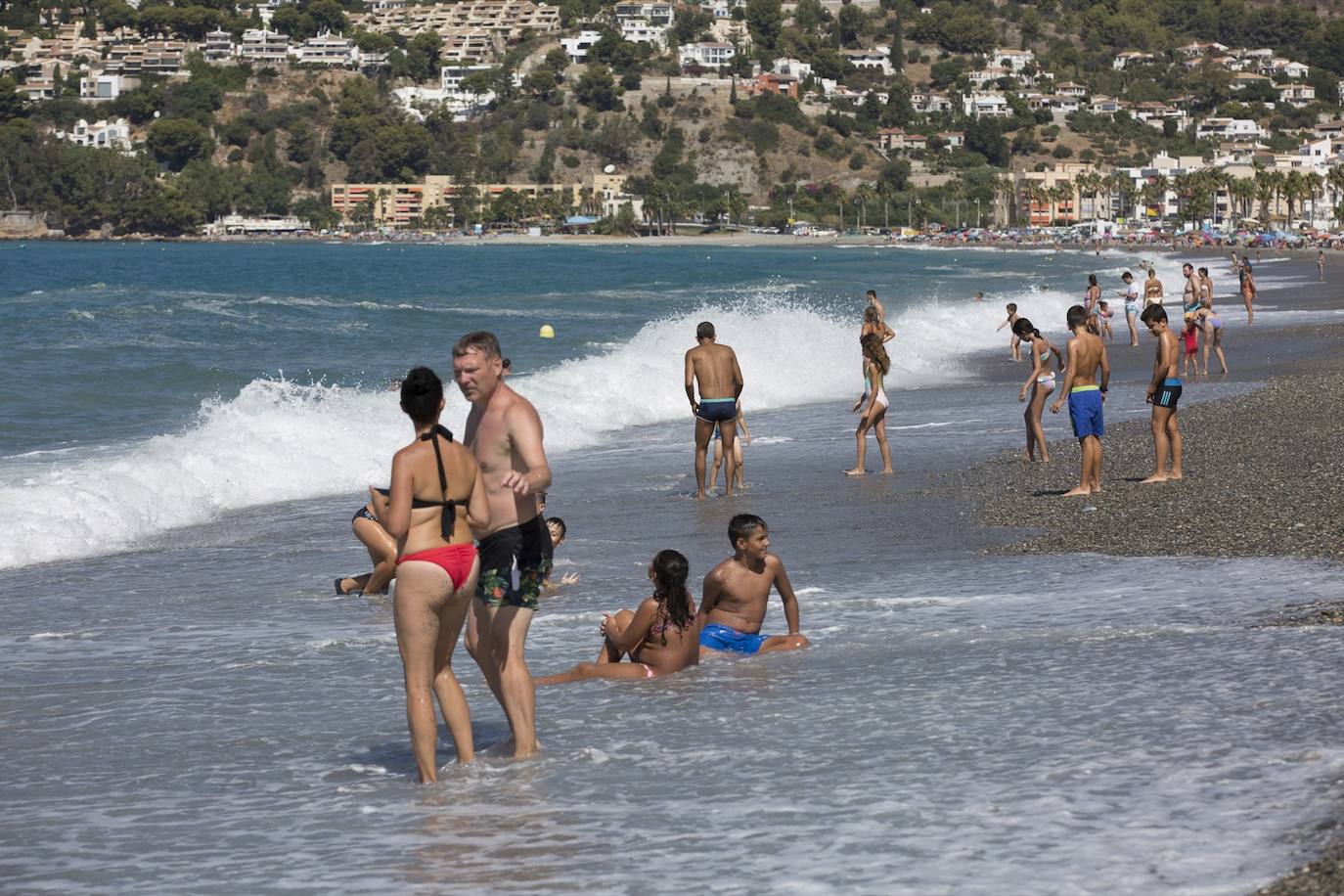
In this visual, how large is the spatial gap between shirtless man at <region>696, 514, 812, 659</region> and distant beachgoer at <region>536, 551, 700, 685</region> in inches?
11.5

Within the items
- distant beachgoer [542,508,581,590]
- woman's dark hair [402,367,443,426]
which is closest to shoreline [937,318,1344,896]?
distant beachgoer [542,508,581,590]

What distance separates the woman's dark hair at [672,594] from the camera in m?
7.89

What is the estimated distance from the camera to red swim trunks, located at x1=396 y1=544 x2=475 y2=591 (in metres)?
5.93

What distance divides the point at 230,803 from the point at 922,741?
2.47 m

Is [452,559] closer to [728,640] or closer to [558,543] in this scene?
[728,640]

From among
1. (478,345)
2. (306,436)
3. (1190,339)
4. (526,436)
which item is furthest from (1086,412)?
(1190,339)

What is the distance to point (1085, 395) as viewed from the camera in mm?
13258

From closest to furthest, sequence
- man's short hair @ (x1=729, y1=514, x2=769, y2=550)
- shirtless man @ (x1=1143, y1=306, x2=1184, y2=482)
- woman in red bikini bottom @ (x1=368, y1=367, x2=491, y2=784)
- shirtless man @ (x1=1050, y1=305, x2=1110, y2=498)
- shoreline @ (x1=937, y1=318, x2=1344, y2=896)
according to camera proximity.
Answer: woman in red bikini bottom @ (x1=368, y1=367, x2=491, y2=784)
man's short hair @ (x1=729, y1=514, x2=769, y2=550)
shoreline @ (x1=937, y1=318, x2=1344, y2=896)
shirtless man @ (x1=1050, y1=305, x2=1110, y2=498)
shirtless man @ (x1=1143, y1=306, x2=1184, y2=482)

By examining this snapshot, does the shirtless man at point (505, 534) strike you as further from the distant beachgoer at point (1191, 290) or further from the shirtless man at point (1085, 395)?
the distant beachgoer at point (1191, 290)

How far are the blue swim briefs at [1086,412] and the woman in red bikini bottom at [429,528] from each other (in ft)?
Answer: 25.6

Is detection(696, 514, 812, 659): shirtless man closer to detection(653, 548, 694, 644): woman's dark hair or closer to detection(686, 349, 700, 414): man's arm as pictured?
detection(653, 548, 694, 644): woman's dark hair

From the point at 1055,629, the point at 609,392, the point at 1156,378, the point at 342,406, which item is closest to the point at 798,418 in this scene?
A: the point at 609,392

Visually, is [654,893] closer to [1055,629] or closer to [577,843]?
[577,843]

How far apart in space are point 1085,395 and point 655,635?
20.7 ft
